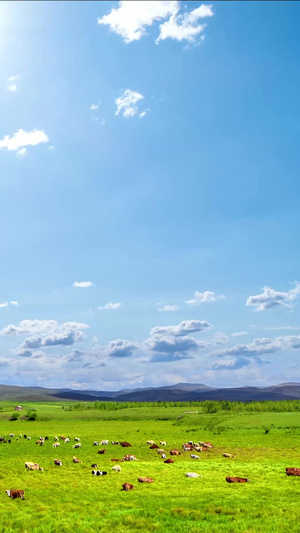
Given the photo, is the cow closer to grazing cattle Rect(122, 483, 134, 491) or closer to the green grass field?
grazing cattle Rect(122, 483, 134, 491)

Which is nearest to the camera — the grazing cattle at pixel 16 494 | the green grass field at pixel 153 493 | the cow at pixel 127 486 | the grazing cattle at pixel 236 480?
the green grass field at pixel 153 493

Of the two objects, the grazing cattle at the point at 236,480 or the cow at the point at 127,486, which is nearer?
the cow at the point at 127,486

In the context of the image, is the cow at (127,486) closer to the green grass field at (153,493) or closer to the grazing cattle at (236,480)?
the green grass field at (153,493)

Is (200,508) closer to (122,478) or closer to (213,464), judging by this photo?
(122,478)

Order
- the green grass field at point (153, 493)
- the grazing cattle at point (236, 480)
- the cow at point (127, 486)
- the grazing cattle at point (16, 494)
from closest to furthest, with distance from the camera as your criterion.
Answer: the green grass field at point (153, 493) < the grazing cattle at point (16, 494) < the cow at point (127, 486) < the grazing cattle at point (236, 480)

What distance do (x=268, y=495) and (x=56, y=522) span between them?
572 inches

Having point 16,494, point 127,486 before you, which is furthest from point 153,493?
point 16,494

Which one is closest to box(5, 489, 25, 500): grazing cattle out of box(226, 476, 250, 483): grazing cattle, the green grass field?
the green grass field

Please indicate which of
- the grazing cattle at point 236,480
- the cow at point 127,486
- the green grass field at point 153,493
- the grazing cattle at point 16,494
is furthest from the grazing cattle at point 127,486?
the grazing cattle at point 236,480

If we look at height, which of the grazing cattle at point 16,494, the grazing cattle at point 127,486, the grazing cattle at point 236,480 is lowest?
the grazing cattle at point 236,480

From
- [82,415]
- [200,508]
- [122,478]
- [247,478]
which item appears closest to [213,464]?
[247,478]

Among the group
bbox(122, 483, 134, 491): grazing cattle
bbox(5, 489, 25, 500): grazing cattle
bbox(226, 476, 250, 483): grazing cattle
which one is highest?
bbox(5, 489, 25, 500): grazing cattle

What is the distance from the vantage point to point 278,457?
153 feet

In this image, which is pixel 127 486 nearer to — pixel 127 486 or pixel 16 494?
pixel 127 486
